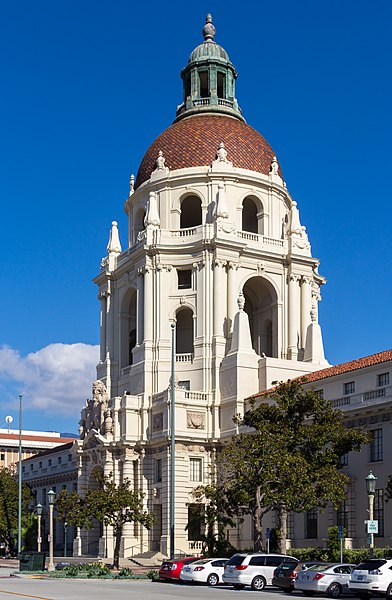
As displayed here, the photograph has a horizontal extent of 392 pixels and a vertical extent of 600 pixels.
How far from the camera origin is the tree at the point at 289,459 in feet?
168

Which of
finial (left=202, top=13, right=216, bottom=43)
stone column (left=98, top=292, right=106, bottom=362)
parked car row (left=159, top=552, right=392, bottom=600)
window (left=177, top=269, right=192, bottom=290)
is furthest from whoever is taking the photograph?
finial (left=202, top=13, right=216, bottom=43)

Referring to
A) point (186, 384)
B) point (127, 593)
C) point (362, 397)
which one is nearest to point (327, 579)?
point (127, 593)

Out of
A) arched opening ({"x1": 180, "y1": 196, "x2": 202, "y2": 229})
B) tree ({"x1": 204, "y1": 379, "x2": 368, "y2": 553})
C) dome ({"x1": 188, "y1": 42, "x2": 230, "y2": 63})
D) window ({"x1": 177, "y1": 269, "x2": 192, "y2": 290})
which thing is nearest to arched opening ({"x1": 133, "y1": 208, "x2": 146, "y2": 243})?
arched opening ({"x1": 180, "y1": 196, "x2": 202, "y2": 229})

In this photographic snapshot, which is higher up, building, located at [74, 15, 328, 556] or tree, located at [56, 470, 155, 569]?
building, located at [74, 15, 328, 556]

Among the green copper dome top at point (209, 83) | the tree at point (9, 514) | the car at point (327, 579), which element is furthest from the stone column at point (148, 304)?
the car at point (327, 579)

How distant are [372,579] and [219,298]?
4620 cm

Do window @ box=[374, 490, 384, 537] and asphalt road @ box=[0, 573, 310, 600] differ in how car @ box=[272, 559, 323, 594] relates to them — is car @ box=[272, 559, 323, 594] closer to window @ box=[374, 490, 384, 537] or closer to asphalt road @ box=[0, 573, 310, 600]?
asphalt road @ box=[0, 573, 310, 600]

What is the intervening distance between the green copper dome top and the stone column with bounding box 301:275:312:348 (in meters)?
17.7

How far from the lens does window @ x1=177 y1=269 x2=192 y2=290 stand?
83.7 metres

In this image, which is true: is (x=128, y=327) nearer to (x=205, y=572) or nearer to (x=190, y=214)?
(x=190, y=214)

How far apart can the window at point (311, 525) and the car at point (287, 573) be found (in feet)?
64.9

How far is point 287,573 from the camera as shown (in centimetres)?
4053

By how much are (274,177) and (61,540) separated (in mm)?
45414

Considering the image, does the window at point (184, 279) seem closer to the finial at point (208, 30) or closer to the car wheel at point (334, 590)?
the finial at point (208, 30)
